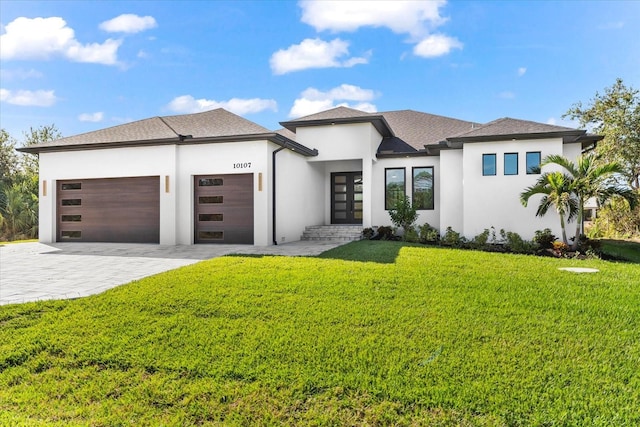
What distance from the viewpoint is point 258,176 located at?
12.5 metres

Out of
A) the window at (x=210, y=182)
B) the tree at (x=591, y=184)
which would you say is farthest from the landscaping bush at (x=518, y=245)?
the window at (x=210, y=182)

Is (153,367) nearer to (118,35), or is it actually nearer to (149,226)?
(149,226)

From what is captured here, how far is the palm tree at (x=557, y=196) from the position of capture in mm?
11492

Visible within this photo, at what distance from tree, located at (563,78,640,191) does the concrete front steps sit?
532 inches

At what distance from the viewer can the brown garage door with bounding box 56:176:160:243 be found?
13688 millimetres

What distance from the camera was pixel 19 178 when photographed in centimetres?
2848

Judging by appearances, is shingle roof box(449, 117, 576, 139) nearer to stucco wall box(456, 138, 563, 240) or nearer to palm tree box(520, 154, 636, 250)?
stucco wall box(456, 138, 563, 240)

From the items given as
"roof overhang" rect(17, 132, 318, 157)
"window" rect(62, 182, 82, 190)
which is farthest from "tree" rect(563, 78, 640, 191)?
"window" rect(62, 182, 82, 190)

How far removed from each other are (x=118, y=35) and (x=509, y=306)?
16.1 m

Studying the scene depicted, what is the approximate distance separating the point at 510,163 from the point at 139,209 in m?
13.3

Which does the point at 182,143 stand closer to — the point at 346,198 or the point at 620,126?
the point at 346,198

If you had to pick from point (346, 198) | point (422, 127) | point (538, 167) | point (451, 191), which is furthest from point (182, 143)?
point (538, 167)

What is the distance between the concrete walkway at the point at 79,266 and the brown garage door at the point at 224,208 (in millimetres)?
924

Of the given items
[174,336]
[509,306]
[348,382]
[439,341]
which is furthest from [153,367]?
[509,306]
